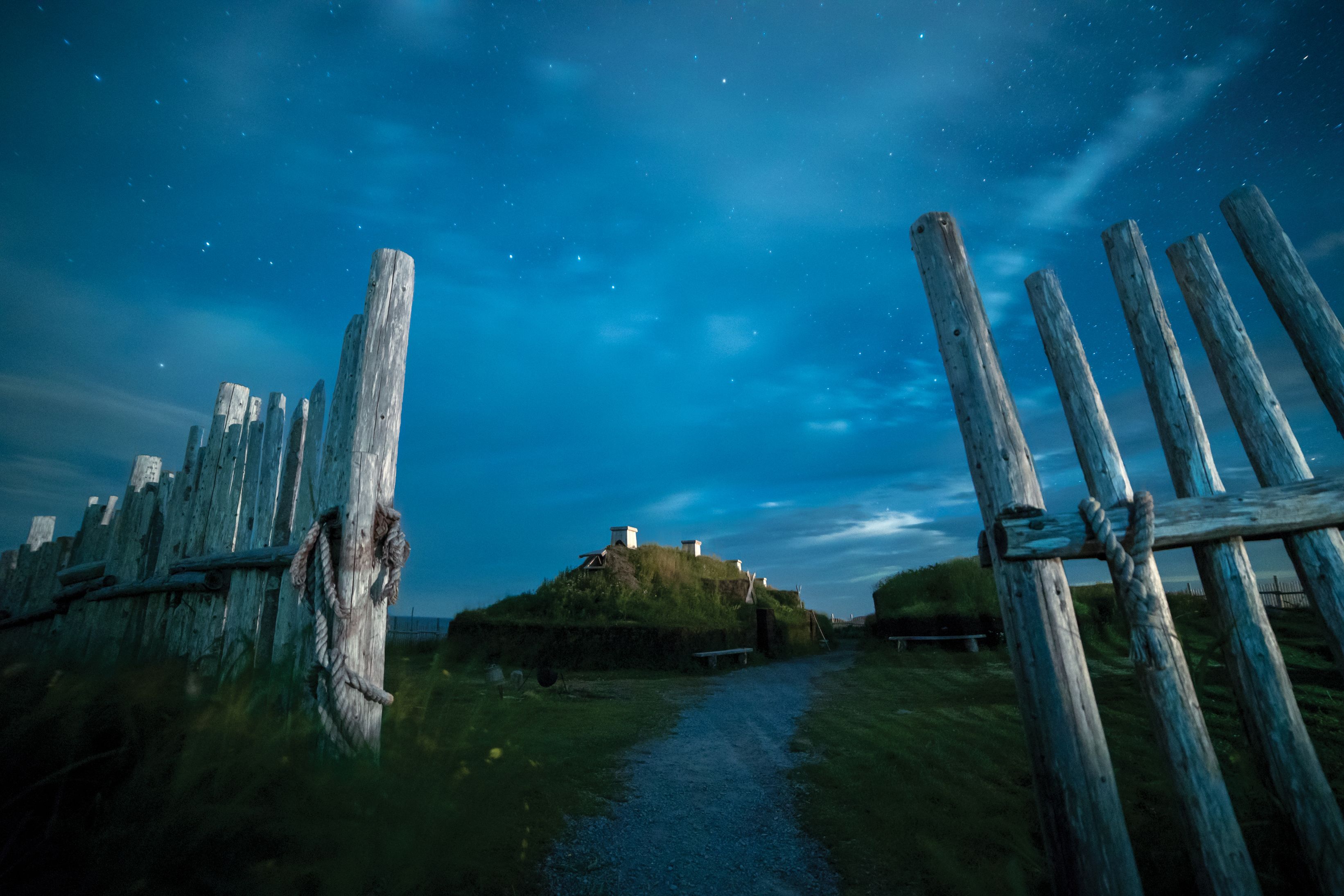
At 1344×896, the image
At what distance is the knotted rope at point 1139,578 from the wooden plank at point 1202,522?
62 millimetres

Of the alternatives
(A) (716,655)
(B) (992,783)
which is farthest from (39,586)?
(B) (992,783)

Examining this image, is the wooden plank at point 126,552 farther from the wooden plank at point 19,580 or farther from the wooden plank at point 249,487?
the wooden plank at point 19,580

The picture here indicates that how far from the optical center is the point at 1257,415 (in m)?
3.43

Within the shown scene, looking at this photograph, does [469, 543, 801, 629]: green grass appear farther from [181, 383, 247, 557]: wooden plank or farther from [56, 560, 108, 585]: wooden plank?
[181, 383, 247, 557]: wooden plank

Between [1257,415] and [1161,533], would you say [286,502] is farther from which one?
[1257,415]

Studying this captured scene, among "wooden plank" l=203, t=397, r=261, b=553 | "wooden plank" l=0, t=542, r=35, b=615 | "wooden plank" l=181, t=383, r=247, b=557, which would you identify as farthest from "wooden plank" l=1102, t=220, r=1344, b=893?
"wooden plank" l=0, t=542, r=35, b=615

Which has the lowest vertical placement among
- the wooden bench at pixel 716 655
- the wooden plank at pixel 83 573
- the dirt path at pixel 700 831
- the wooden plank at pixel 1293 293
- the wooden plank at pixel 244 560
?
the dirt path at pixel 700 831

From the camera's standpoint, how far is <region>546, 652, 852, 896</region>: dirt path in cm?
332

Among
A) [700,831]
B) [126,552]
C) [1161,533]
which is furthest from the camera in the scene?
[126,552]

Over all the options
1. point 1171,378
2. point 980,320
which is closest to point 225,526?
point 980,320

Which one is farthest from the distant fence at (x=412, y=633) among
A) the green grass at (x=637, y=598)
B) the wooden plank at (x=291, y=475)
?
the wooden plank at (x=291, y=475)

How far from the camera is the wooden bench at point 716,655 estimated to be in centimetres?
1480

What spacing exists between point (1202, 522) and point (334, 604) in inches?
177

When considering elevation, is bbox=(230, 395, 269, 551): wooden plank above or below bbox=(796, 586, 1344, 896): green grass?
above
